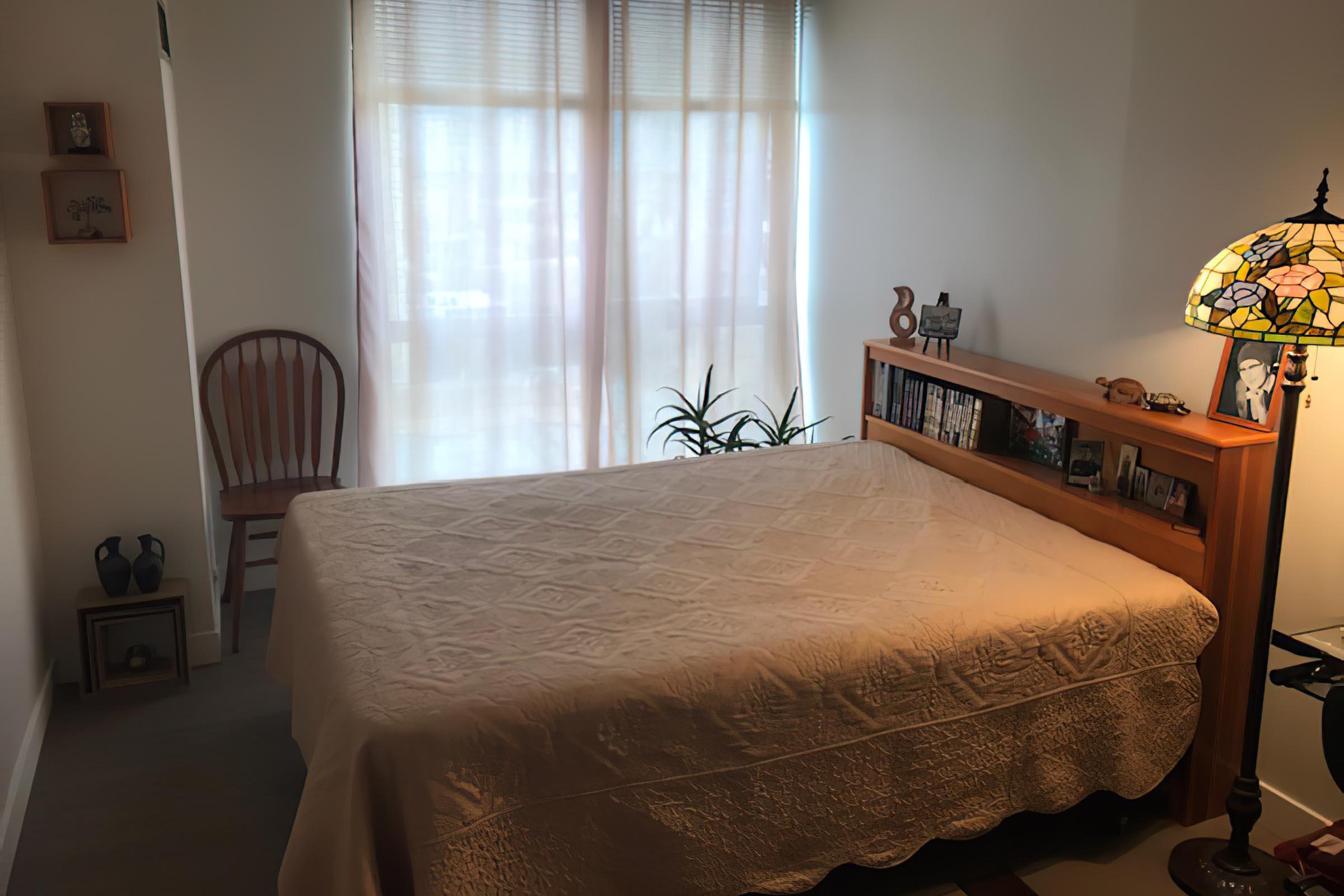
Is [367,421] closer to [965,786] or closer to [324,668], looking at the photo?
[324,668]

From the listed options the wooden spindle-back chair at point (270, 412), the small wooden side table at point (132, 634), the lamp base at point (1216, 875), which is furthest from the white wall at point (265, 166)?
the lamp base at point (1216, 875)

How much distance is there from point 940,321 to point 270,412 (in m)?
2.66

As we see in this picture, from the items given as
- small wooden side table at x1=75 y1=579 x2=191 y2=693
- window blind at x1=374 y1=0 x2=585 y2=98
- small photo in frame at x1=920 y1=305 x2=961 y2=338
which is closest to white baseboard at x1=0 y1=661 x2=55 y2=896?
small wooden side table at x1=75 y1=579 x2=191 y2=693

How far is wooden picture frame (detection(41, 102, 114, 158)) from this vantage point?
2.94 m

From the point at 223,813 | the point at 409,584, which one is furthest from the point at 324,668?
the point at 223,813

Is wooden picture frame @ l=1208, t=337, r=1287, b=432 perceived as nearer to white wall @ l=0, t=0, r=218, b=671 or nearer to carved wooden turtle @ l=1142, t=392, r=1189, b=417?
carved wooden turtle @ l=1142, t=392, r=1189, b=417

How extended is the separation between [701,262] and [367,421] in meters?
1.72

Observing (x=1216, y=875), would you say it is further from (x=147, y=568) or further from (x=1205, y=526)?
(x=147, y=568)

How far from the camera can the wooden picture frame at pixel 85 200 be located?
2.97 meters

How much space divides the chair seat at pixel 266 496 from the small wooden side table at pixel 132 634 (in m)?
0.31

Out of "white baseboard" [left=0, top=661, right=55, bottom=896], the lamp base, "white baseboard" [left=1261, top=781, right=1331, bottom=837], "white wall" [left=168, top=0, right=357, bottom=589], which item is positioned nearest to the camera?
the lamp base

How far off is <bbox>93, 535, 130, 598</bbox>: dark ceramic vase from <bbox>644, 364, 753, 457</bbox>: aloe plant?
84.4 inches

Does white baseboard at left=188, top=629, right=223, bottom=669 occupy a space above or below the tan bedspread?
below

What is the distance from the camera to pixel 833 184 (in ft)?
14.8
